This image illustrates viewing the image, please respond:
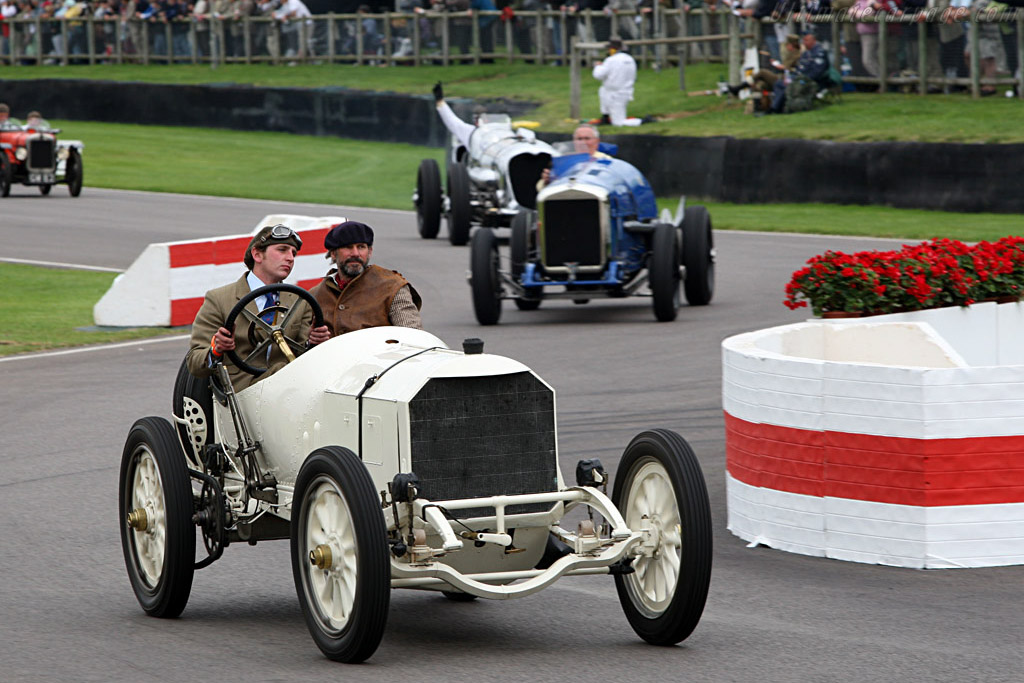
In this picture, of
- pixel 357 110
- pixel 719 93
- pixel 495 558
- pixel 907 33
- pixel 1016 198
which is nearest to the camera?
pixel 495 558

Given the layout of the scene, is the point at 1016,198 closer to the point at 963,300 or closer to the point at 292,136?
the point at 963,300

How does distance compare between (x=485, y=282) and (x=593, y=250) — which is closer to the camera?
(x=485, y=282)

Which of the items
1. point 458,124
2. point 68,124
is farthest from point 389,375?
point 68,124

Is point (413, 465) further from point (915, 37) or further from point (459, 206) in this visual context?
point (915, 37)

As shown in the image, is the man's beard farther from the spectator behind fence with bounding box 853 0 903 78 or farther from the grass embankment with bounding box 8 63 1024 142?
the spectator behind fence with bounding box 853 0 903 78

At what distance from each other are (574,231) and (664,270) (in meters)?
1.07

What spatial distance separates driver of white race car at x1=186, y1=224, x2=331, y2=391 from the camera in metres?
7.05

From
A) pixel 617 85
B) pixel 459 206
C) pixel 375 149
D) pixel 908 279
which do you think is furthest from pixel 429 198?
pixel 375 149

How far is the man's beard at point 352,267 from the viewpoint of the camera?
24.1 ft

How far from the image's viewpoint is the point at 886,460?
25.1 feet

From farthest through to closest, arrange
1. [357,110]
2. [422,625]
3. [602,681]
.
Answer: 1. [357,110]
2. [422,625]
3. [602,681]

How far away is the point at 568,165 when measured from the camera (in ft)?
57.4

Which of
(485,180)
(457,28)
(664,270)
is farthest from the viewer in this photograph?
(457,28)

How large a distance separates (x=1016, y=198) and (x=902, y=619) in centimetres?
1769
